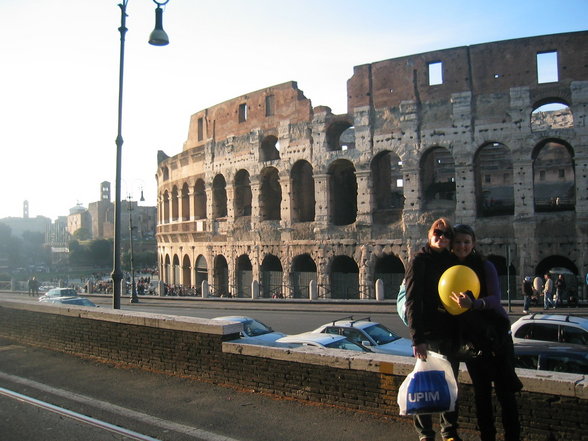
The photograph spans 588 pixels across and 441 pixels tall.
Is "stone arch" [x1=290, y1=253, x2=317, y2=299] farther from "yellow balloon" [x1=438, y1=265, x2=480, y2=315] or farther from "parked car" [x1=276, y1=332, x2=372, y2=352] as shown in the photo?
"yellow balloon" [x1=438, y1=265, x2=480, y2=315]

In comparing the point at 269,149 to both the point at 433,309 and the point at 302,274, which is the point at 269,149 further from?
the point at 433,309

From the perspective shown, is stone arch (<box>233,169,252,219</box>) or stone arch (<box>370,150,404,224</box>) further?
stone arch (<box>233,169,252,219</box>)

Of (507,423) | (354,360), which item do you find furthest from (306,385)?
(507,423)

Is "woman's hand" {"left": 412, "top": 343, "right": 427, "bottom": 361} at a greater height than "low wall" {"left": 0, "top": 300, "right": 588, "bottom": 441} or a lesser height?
greater

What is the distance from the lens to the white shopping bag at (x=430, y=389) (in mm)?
4539

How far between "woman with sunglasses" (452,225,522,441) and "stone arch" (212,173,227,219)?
3130 centimetres

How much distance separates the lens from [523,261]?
2389 cm

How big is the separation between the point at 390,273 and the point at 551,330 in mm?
17425

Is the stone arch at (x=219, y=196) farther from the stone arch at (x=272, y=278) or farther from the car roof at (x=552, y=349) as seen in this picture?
the car roof at (x=552, y=349)

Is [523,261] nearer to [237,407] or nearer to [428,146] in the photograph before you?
[428,146]

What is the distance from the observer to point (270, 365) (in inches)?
302

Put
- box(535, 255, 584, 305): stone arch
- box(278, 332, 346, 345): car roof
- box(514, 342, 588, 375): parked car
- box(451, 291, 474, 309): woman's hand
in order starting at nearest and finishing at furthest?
box(451, 291, 474, 309): woman's hand < box(514, 342, 588, 375): parked car < box(278, 332, 346, 345): car roof < box(535, 255, 584, 305): stone arch

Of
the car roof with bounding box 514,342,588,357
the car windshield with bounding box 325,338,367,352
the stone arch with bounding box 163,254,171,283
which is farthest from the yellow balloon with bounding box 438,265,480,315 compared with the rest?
the stone arch with bounding box 163,254,171,283

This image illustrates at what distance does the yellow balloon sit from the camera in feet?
14.9
